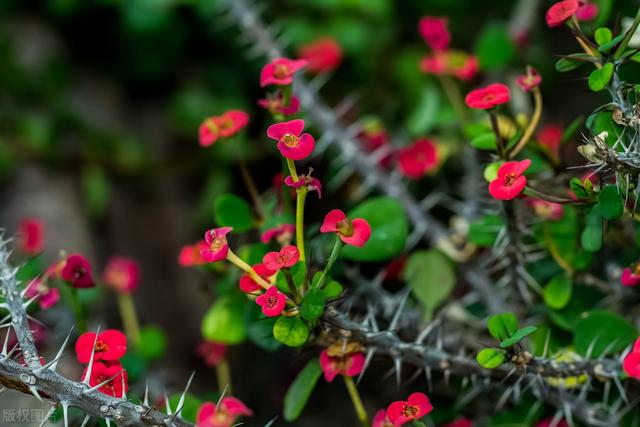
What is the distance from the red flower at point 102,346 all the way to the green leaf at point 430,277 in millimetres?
607

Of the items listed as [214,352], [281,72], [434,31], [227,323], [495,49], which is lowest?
[214,352]

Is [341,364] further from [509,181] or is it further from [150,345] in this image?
[150,345]

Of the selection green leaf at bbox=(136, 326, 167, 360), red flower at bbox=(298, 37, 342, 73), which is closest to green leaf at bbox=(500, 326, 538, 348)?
green leaf at bbox=(136, 326, 167, 360)

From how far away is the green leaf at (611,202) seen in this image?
103cm

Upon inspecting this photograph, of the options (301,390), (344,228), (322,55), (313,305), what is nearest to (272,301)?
(313,305)

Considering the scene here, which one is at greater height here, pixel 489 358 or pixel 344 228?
pixel 344 228

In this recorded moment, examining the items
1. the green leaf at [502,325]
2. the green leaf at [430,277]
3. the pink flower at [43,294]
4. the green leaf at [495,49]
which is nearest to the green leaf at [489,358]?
the green leaf at [502,325]

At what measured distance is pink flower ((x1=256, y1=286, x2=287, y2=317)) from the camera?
0.98 metres

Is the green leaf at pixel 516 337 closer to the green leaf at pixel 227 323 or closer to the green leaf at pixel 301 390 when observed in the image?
the green leaf at pixel 301 390

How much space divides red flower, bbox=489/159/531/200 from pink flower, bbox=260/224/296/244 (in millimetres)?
356

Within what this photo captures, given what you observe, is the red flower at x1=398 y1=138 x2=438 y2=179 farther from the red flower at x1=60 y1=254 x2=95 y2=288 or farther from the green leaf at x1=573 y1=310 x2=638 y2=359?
the red flower at x1=60 y1=254 x2=95 y2=288

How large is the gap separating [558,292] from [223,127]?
68 cm

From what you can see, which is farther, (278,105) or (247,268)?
(278,105)

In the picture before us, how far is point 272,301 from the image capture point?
3.25 ft
